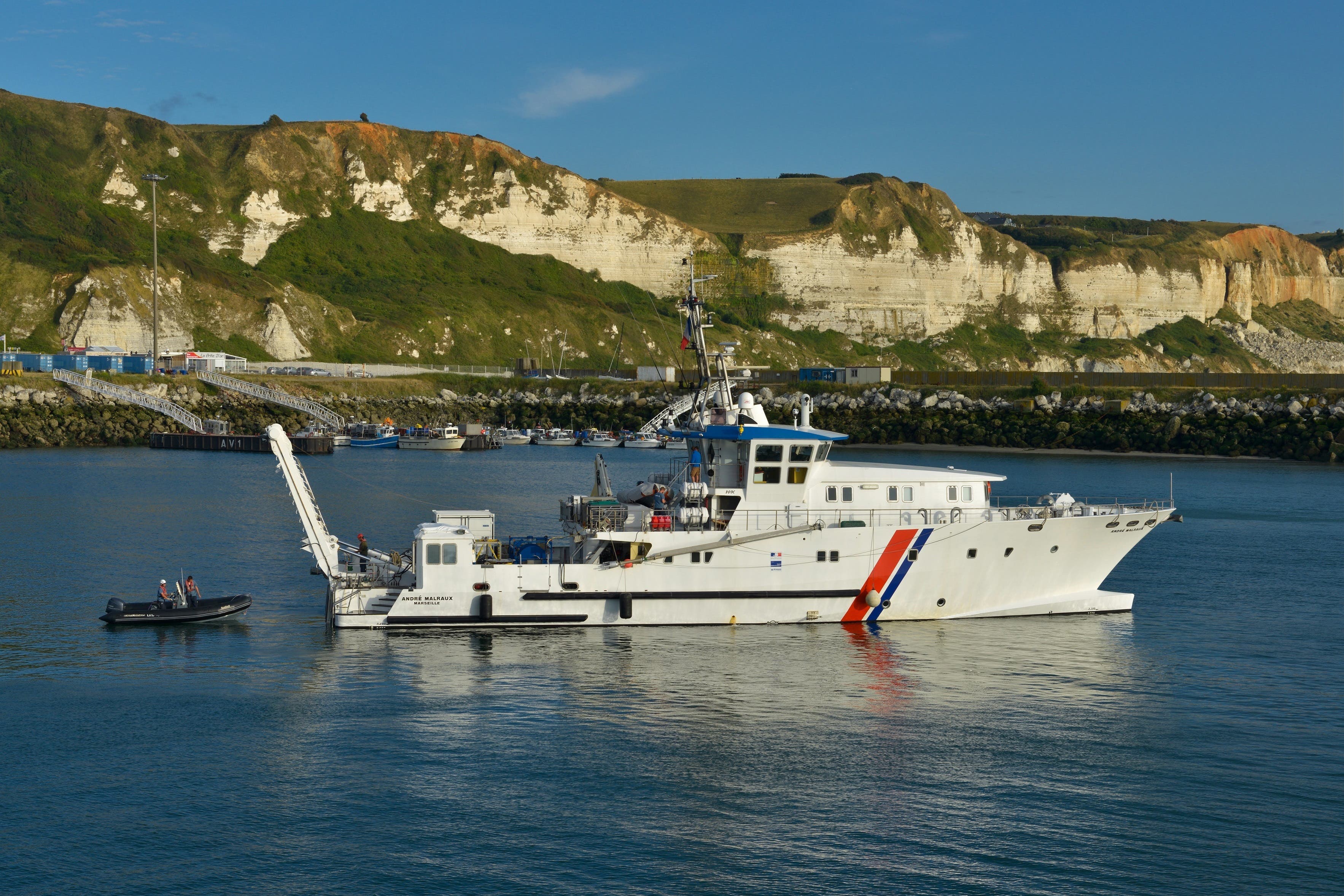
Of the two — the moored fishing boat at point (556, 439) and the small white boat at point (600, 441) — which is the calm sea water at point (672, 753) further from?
the moored fishing boat at point (556, 439)

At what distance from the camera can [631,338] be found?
602ft

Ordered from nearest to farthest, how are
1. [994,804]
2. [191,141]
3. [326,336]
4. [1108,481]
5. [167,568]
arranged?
[994,804] → [167,568] → [1108,481] → [326,336] → [191,141]

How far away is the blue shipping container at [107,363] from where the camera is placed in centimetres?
11938

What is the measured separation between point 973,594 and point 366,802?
19.4 meters

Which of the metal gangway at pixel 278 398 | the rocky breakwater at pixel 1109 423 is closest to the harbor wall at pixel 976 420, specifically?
the rocky breakwater at pixel 1109 423

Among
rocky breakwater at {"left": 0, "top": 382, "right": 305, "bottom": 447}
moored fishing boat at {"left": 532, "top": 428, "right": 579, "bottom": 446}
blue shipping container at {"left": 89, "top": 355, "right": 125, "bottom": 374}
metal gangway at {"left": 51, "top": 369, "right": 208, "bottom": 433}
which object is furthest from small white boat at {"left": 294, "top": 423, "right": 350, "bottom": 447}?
blue shipping container at {"left": 89, "top": 355, "right": 125, "bottom": 374}

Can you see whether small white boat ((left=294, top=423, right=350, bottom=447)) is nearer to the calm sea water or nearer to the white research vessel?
the calm sea water

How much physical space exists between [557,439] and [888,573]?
8834 centimetres

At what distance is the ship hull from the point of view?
3241 centimetres

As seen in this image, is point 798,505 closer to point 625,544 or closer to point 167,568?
point 625,544

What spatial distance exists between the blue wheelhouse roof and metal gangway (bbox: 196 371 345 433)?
87163 millimetres

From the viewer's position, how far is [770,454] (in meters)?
34.2

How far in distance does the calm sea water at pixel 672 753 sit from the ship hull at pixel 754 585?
0.65 metres

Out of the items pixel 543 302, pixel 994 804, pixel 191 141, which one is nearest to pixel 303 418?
pixel 543 302
